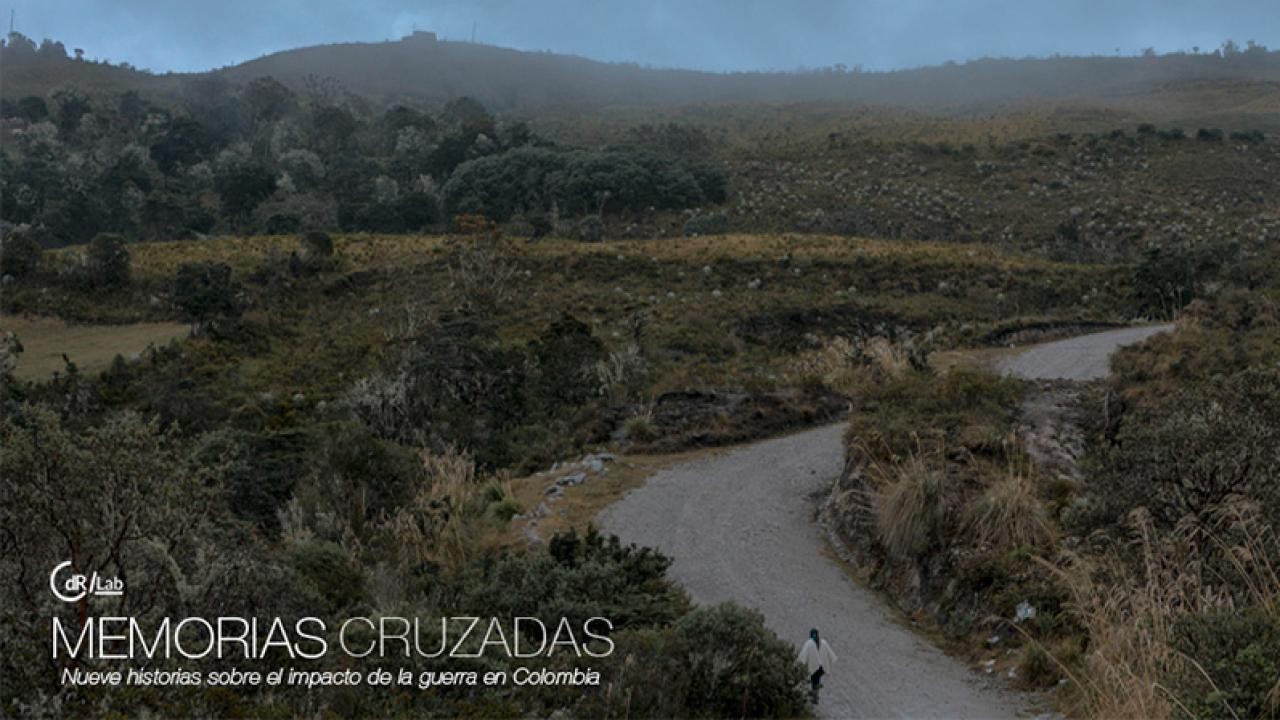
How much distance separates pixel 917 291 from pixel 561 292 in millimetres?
12738

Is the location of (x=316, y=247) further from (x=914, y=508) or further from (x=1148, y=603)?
(x=1148, y=603)

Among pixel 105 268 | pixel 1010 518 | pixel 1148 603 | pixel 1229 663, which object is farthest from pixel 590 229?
pixel 1229 663

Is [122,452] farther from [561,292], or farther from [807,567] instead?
[561,292]

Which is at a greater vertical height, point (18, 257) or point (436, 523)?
point (18, 257)

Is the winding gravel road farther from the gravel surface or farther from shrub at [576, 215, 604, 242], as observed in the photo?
shrub at [576, 215, 604, 242]

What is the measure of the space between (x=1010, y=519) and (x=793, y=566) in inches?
84.5

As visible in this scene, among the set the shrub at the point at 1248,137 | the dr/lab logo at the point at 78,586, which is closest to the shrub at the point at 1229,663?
the dr/lab logo at the point at 78,586

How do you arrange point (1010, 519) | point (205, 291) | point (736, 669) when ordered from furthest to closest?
point (205, 291)
point (1010, 519)
point (736, 669)

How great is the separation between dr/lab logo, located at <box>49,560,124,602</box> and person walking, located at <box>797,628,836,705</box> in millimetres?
4066

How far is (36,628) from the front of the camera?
15.5ft

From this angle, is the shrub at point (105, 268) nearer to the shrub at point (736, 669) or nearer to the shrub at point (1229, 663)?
the shrub at point (736, 669)

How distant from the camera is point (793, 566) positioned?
951 centimetres

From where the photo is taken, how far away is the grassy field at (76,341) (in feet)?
94.1

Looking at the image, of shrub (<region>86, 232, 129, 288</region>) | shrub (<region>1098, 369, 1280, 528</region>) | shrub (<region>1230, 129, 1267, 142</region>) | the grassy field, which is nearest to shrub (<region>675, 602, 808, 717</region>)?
shrub (<region>1098, 369, 1280, 528</region>)
